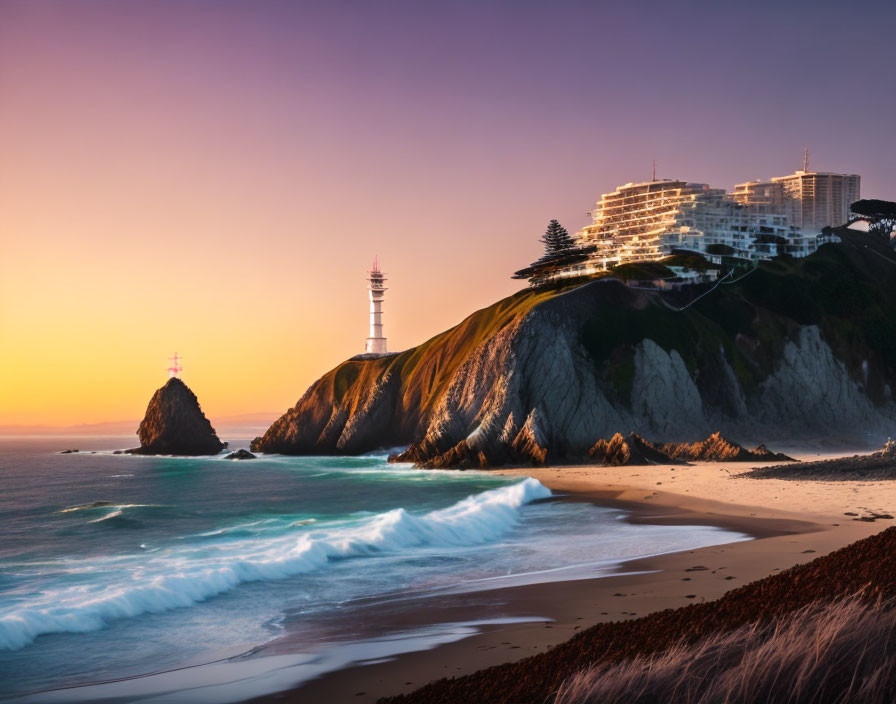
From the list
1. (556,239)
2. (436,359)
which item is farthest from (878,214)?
(436,359)

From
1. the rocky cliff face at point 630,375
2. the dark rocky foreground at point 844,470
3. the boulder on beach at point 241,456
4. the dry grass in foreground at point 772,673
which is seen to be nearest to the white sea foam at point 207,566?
the dry grass in foreground at point 772,673

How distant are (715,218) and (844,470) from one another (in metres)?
81.1

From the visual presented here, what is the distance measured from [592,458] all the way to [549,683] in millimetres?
51174

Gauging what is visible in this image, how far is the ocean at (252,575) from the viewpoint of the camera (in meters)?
11.5

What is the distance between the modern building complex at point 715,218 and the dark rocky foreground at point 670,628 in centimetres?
8605

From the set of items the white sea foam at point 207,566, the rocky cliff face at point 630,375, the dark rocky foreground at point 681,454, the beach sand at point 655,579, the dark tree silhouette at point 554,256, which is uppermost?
the dark tree silhouette at point 554,256

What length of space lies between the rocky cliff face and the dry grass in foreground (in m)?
52.2

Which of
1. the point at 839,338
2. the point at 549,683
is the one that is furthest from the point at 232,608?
the point at 839,338

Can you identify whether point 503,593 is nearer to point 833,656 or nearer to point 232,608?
point 232,608

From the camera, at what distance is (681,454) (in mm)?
54438

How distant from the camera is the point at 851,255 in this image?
340 feet

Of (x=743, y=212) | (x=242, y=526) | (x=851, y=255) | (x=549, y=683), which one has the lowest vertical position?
(x=242, y=526)

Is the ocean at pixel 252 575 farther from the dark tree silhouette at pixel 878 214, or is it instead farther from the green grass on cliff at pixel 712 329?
the dark tree silhouette at pixel 878 214

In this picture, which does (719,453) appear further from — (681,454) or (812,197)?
(812,197)
